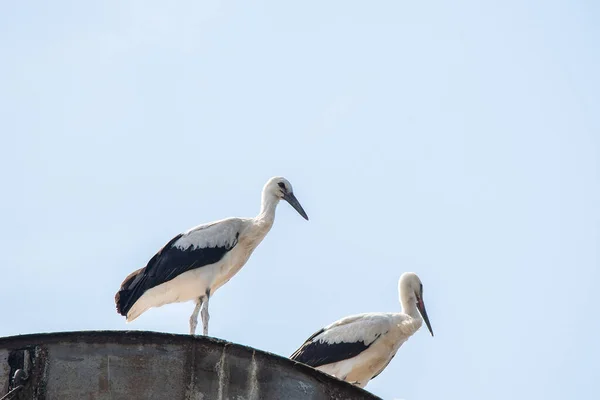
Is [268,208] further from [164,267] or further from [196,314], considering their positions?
[164,267]

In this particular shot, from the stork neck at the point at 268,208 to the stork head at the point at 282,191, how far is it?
65 millimetres

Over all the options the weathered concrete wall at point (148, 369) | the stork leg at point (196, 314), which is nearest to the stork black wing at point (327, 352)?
the stork leg at point (196, 314)

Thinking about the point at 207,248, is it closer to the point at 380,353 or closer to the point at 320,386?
the point at 380,353

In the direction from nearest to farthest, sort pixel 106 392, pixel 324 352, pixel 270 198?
pixel 106 392 < pixel 324 352 < pixel 270 198

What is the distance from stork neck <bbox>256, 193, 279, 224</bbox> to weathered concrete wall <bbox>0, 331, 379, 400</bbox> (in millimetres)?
8349

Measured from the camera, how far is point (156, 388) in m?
12.9

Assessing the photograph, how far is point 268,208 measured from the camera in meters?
21.7

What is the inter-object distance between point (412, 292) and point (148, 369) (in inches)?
352

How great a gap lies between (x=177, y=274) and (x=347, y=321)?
2.37 meters

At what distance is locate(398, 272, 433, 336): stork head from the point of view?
21375 millimetres

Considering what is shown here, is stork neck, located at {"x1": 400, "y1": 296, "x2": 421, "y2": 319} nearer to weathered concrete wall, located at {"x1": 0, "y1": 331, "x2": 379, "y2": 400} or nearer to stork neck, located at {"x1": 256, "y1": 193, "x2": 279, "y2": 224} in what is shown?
stork neck, located at {"x1": 256, "y1": 193, "x2": 279, "y2": 224}

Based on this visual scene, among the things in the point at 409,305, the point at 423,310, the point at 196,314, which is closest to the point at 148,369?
the point at 196,314

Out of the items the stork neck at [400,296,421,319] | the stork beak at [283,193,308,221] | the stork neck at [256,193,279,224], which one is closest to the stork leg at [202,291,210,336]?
the stork neck at [256,193,279,224]

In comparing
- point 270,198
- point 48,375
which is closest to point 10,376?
point 48,375
